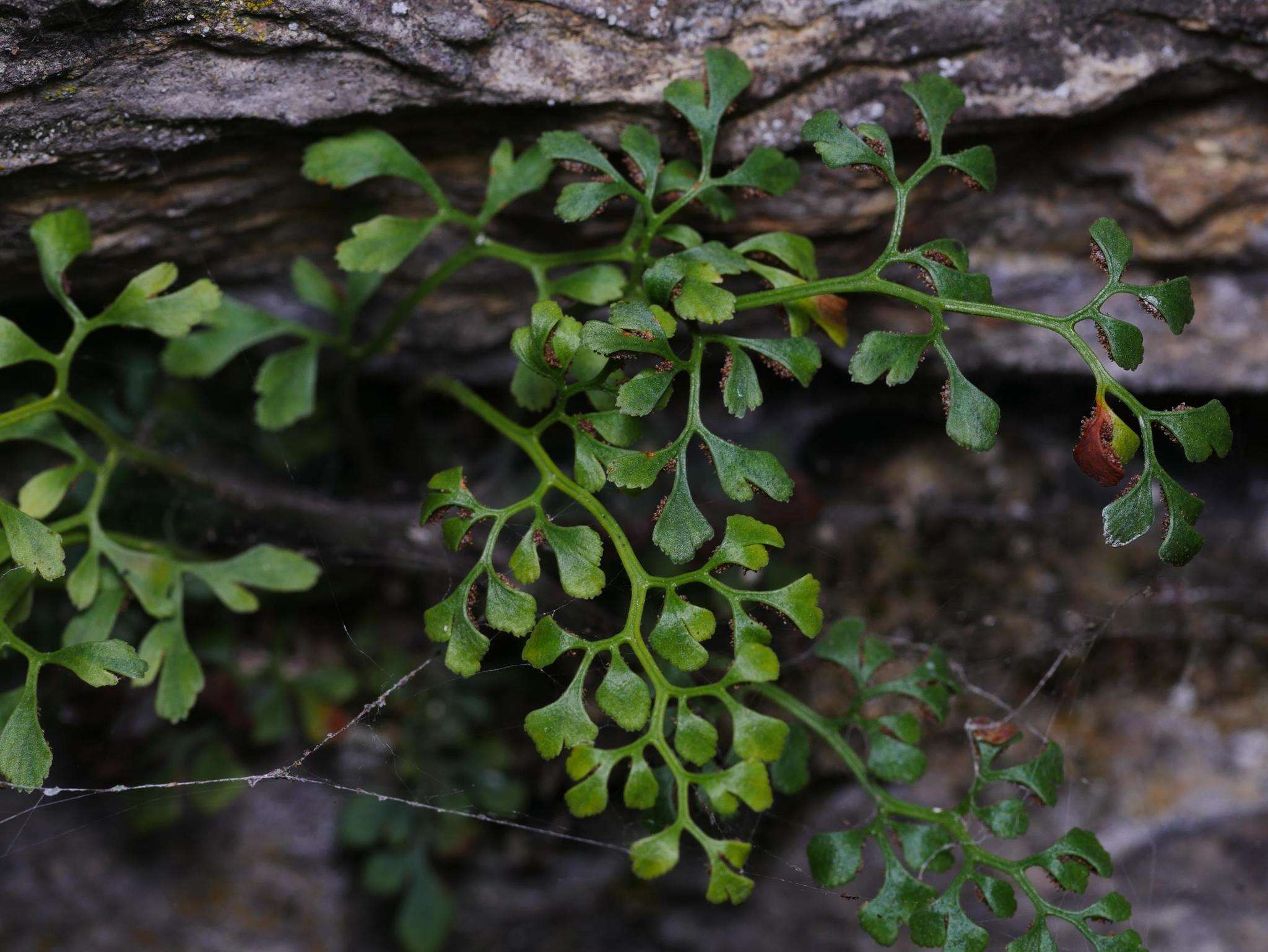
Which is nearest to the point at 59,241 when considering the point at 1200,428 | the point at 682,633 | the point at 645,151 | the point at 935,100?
the point at 645,151

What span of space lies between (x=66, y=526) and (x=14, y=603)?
0.18 meters

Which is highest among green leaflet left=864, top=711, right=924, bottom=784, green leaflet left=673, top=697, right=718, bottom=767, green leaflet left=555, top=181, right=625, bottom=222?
green leaflet left=555, top=181, right=625, bottom=222

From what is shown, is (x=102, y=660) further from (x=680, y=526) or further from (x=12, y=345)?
(x=680, y=526)

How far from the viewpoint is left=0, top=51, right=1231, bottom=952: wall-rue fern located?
1.47m

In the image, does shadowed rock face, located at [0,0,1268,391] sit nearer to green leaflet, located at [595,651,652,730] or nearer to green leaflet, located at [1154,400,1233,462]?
green leaflet, located at [1154,400,1233,462]

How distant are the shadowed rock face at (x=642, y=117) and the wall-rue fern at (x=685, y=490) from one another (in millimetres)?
122

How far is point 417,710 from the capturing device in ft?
8.07

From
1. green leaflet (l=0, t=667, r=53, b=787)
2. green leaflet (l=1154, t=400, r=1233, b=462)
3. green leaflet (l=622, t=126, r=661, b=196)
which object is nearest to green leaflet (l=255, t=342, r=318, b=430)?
green leaflet (l=0, t=667, r=53, b=787)

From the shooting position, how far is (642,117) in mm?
1851

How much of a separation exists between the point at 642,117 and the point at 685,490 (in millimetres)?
790

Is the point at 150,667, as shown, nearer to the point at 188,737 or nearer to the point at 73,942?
the point at 188,737

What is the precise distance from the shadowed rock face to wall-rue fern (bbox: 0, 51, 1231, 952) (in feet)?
0.40

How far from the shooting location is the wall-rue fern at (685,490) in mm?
1468

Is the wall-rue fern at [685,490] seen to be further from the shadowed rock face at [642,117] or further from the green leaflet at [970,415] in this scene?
the shadowed rock face at [642,117]
